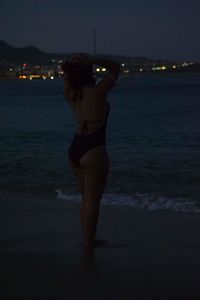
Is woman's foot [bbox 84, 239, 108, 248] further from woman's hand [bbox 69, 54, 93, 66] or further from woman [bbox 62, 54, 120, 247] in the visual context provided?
woman's hand [bbox 69, 54, 93, 66]

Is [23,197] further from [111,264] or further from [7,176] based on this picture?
[111,264]

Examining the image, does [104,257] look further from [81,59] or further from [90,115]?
[81,59]

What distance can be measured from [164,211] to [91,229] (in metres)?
2.23

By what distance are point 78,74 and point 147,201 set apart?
143 inches

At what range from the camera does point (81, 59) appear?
13.1ft

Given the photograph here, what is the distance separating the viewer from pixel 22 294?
3355 millimetres

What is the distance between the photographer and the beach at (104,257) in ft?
A: 11.2

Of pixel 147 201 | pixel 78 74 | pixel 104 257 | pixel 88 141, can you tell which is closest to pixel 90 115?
pixel 88 141

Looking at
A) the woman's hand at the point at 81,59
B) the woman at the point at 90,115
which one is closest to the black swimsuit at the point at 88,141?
the woman at the point at 90,115

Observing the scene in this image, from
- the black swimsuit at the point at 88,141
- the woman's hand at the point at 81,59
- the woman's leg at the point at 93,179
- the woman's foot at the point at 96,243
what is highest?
the woman's hand at the point at 81,59

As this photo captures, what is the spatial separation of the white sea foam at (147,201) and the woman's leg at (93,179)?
2.54 meters

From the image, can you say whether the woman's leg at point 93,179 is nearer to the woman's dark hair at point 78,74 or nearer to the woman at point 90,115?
the woman at point 90,115

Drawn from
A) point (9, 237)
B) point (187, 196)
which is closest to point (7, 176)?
point (187, 196)

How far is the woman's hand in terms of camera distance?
3971 millimetres
